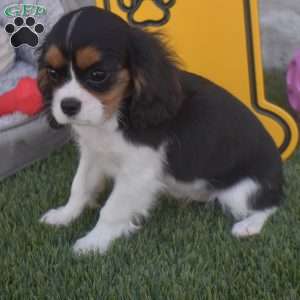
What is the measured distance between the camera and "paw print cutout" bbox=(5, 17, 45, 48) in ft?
13.2

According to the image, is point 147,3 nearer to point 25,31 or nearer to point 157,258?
point 25,31

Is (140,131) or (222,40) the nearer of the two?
(140,131)

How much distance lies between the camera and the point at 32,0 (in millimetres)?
4055

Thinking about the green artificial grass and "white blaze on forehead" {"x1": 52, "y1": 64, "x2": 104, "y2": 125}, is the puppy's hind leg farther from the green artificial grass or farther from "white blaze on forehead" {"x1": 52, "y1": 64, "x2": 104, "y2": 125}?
"white blaze on forehead" {"x1": 52, "y1": 64, "x2": 104, "y2": 125}

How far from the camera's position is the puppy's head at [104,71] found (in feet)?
7.26

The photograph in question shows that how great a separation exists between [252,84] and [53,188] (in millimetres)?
1498

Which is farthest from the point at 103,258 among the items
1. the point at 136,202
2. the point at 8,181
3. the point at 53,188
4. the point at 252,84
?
the point at 252,84

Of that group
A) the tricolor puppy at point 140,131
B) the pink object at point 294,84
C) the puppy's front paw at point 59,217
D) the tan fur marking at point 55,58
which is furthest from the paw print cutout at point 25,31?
the pink object at point 294,84

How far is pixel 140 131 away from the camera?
2551 mm

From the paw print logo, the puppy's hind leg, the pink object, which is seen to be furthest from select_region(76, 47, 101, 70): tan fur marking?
the pink object

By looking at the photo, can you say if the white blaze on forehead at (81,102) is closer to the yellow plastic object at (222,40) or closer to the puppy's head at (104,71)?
the puppy's head at (104,71)

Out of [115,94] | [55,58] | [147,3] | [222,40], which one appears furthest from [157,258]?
[147,3]

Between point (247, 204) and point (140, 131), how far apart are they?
0.78 metres

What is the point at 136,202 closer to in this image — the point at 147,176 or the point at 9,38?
the point at 147,176
